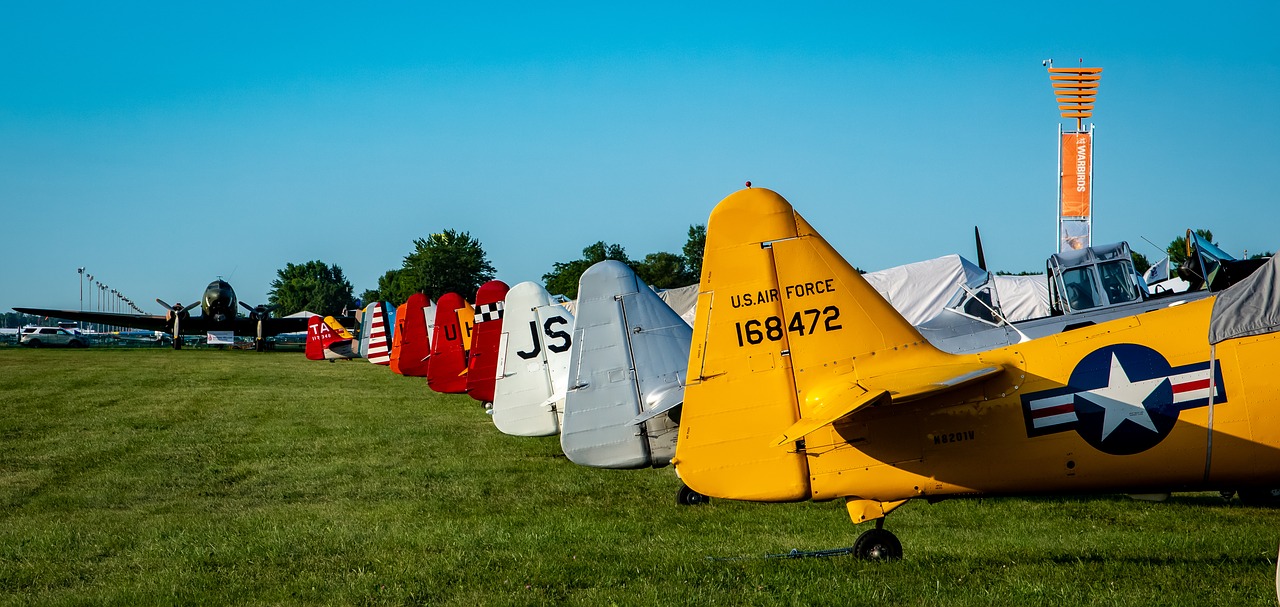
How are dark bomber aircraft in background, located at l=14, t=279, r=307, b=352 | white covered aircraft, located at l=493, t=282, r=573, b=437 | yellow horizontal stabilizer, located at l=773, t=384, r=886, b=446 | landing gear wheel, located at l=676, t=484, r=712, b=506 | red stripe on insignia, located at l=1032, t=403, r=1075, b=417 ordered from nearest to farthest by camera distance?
yellow horizontal stabilizer, located at l=773, t=384, r=886, b=446
red stripe on insignia, located at l=1032, t=403, r=1075, b=417
landing gear wheel, located at l=676, t=484, r=712, b=506
white covered aircraft, located at l=493, t=282, r=573, b=437
dark bomber aircraft in background, located at l=14, t=279, r=307, b=352

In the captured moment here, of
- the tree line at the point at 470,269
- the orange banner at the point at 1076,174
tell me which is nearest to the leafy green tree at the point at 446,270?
the tree line at the point at 470,269

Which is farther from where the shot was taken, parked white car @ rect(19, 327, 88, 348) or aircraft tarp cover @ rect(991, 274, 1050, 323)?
parked white car @ rect(19, 327, 88, 348)

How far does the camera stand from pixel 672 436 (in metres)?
9.14

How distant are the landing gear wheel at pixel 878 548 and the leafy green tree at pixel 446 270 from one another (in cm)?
7930

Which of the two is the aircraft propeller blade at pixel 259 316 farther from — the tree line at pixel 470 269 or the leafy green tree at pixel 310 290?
the leafy green tree at pixel 310 290

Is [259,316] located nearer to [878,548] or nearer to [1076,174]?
[1076,174]

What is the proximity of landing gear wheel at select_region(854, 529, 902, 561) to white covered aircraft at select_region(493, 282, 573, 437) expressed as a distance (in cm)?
637

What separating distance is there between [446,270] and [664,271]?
86.0ft

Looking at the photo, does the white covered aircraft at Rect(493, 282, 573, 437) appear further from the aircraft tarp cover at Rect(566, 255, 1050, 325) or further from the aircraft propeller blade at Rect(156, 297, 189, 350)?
the aircraft propeller blade at Rect(156, 297, 189, 350)

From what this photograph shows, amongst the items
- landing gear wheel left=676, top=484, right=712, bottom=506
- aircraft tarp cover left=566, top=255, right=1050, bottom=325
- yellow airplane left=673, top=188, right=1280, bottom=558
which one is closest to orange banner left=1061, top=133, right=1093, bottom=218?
aircraft tarp cover left=566, top=255, right=1050, bottom=325

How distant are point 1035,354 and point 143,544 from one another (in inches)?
269

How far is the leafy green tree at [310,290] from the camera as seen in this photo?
144m

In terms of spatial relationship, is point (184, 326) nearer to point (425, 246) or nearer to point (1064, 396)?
point (425, 246)

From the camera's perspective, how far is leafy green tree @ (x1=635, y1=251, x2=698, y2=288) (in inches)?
2771
